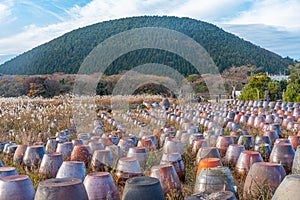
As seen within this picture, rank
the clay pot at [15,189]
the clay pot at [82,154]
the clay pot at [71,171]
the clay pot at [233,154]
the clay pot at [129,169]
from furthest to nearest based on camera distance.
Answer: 1. the clay pot at [82,154]
2. the clay pot at [233,154]
3. the clay pot at [129,169]
4. the clay pot at [71,171]
5. the clay pot at [15,189]

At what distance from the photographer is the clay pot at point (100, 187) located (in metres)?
3.13

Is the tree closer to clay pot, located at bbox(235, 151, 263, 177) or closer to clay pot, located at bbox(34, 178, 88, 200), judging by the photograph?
clay pot, located at bbox(235, 151, 263, 177)

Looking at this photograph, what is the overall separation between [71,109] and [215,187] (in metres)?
10.2

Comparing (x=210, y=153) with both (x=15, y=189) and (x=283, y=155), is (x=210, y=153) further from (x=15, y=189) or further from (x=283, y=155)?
(x=15, y=189)

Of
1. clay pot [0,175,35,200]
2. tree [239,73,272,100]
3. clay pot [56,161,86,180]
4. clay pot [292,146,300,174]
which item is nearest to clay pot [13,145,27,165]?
clay pot [56,161,86,180]

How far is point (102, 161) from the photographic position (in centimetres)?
462

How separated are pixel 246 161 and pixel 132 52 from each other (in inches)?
1216

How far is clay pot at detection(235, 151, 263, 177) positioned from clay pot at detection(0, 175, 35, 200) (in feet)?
7.69

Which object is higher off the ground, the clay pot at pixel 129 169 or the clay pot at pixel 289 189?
the clay pot at pixel 289 189

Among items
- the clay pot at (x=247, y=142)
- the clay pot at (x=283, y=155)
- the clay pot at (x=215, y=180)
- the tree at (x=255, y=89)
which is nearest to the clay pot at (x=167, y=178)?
the clay pot at (x=215, y=180)

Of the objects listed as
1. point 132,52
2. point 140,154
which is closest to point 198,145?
point 140,154

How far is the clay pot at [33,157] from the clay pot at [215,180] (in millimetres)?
2511

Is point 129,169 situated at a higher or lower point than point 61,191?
lower

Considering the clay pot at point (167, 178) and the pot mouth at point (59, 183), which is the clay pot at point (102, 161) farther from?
the pot mouth at point (59, 183)
